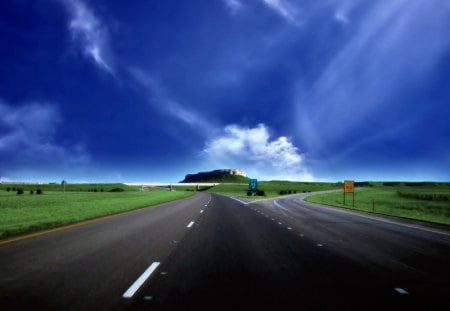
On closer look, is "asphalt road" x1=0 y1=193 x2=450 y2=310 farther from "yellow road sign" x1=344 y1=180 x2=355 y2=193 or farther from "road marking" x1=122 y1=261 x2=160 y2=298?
"yellow road sign" x1=344 y1=180 x2=355 y2=193

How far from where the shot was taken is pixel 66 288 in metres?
5.24

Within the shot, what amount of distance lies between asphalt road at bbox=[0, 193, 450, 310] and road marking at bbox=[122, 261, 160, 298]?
0.02 m

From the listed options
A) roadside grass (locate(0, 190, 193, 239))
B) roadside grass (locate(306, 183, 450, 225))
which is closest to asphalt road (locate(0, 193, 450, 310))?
roadside grass (locate(0, 190, 193, 239))

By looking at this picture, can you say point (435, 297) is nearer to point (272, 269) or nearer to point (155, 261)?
point (272, 269)

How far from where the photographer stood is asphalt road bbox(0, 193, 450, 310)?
4766 mm

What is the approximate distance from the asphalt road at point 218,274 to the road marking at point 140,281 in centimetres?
2

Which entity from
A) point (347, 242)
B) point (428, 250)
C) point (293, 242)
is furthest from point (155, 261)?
point (428, 250)

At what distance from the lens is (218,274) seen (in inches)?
253

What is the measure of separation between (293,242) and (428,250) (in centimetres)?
366

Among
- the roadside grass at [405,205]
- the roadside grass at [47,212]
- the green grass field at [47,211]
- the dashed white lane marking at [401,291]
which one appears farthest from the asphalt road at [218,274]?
the roadside grass at [405,205]

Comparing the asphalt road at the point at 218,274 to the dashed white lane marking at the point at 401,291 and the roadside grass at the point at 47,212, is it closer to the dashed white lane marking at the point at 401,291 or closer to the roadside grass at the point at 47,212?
the dashed white lane marking at the point at 401,291

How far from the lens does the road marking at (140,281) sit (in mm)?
5062

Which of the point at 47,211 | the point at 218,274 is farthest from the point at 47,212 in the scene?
the point at 218,274

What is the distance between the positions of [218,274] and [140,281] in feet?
4.69
